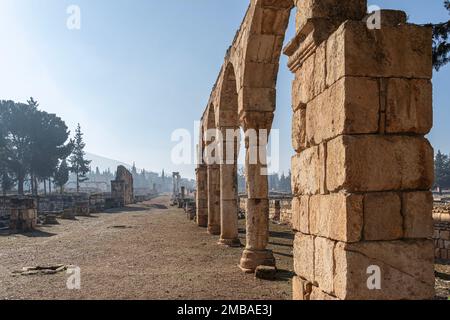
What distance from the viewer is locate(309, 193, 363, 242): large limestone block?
3357 millimetres

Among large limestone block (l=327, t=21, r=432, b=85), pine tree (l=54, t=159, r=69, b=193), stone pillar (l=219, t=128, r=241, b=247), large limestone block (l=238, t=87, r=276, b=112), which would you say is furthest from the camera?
pine tree (l=54, t=159, r=69, b=193)

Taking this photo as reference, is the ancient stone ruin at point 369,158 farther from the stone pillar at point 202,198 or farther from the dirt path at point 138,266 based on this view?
the stone pillar at point 202,198

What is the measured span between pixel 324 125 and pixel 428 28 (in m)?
1.36

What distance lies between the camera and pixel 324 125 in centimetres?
386

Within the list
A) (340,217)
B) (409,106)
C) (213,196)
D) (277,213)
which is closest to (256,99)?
(409,106)

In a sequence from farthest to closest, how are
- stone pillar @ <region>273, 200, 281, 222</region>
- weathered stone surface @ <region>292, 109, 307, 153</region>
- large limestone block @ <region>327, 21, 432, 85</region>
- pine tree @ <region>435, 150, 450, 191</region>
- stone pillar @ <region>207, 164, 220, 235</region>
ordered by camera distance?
1. pine tree @ <region>435, 150, 450, 191</region>
2. stone pillar @ <region>273, 200, 281, 222</region>
3. stone pillar @ <region>207, 164, 220, 235</region>
4. weathered stone surface @ <region>292, 109, 307, 153</region>
5. large limestone block @ <region>327, 21, 432, 85</region>

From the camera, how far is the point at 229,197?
12.4 meters

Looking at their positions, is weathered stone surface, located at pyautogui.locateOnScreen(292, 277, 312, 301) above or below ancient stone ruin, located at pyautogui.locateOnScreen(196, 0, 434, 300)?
below


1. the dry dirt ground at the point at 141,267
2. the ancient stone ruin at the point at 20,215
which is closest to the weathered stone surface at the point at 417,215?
the dry dirt ground at the point at 141,267

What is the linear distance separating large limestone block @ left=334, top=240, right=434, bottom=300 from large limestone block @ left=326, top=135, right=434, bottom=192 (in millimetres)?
533

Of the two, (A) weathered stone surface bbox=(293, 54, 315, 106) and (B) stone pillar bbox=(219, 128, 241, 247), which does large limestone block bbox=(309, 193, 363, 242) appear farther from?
(B) stone pillar bbox=(219, 128, 241, 247)

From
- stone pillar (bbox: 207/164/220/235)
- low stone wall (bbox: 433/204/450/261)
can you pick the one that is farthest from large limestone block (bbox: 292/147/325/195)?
stone pillar (bbox: 207/164/220/235)

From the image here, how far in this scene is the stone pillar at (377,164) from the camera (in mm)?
3389

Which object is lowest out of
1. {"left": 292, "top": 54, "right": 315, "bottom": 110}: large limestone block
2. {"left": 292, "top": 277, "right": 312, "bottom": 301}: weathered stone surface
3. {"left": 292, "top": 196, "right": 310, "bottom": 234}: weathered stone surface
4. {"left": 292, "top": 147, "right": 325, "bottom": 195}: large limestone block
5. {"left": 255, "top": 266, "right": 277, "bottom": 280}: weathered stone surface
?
{"left": 255, "top": 266, "right": 277, "bottom": 280}: weathered stone surface
